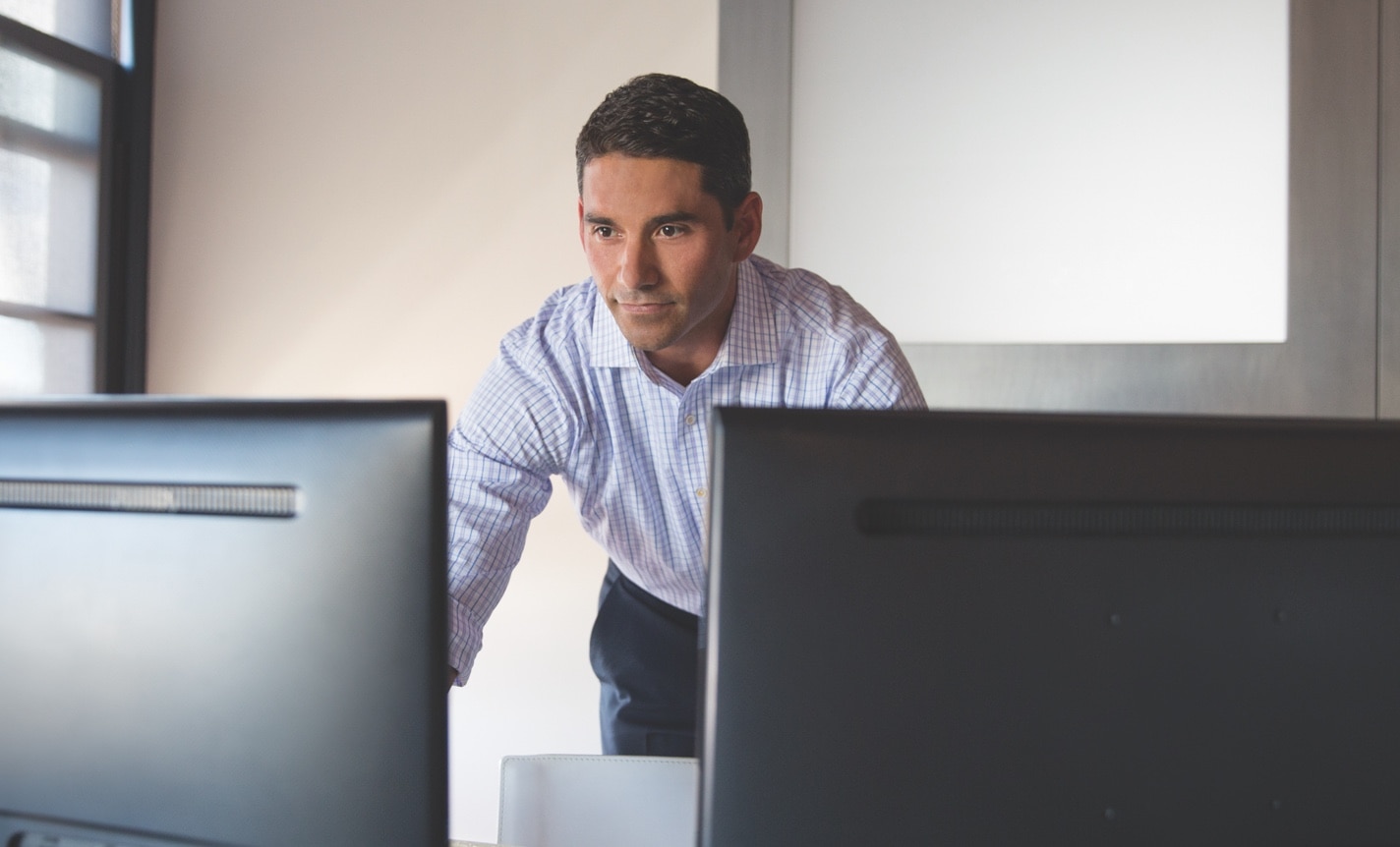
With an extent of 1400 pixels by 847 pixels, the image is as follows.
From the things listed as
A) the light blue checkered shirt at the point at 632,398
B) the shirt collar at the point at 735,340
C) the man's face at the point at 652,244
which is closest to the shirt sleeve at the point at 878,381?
the light blue checkered shirt at the point at 632,398

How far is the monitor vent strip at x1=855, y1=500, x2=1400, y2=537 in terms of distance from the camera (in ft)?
1.88

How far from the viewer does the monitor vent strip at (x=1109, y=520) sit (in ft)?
1.88

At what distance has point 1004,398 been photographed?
7.51ft

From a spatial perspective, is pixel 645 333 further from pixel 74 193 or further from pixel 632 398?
pixel 74 193

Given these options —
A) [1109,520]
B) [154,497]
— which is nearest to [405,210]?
[154,497]

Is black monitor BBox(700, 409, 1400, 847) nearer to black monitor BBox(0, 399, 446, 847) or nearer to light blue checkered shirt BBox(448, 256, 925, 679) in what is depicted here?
black monitor BBox(0, 399, 446, 847)

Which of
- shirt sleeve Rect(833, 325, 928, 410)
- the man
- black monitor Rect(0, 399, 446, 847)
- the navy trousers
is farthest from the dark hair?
black monitor Rect(0, 399, 446, 847)

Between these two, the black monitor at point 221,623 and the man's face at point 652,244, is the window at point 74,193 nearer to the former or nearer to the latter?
the man's face at point 652,244

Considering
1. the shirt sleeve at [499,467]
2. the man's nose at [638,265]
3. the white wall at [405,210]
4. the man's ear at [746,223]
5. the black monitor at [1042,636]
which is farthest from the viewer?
the white wall at [405,210]

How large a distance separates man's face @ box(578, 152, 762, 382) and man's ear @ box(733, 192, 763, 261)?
75mm

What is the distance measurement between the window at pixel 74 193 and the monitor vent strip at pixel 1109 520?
2.48 metres

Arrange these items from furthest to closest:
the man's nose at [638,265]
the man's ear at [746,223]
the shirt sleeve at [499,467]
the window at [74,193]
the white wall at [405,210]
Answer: the white wall at [405,210] < the window at [74,193] < the man's ear at [746,223] < the man's nose at [638,265] < the shirt sleeve at [499,467]

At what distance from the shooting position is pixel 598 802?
118 centimetres

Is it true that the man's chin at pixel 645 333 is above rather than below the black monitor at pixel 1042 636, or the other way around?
above
